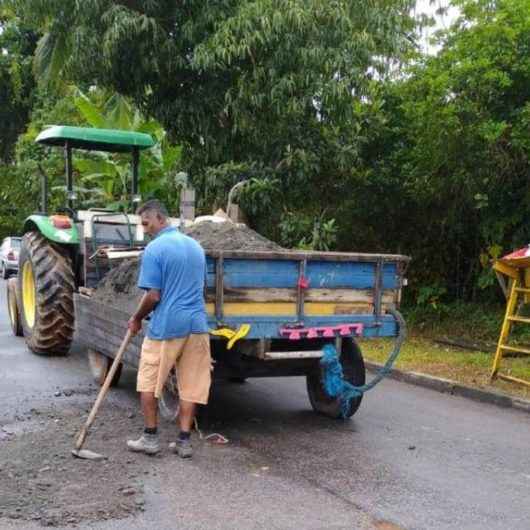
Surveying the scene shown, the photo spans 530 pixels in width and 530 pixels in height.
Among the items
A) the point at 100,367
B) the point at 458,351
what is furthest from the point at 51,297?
the point at 458,351

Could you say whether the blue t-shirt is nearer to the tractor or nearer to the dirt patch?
the dirt patch

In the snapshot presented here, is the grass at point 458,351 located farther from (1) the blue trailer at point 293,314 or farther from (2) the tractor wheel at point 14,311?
(2) the tractor wheel at point 14,311

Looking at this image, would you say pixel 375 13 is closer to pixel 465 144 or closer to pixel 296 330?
pixel 465 144

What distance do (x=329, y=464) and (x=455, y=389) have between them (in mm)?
3424

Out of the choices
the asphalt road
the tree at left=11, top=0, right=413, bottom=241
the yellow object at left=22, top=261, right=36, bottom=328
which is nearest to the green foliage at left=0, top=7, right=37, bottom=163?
the tree at left=11, top=0, right=413, bottom=241

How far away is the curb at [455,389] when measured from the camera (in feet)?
25.6

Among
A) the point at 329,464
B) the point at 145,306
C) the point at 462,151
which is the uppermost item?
the point at 462,151

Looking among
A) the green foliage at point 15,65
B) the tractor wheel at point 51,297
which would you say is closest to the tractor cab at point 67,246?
the tractor wheel at point 51,297

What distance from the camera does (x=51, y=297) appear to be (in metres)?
8.89

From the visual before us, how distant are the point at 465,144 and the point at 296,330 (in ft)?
18.4

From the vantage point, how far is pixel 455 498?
15.9ft

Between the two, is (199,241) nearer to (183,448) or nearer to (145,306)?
(145,306)

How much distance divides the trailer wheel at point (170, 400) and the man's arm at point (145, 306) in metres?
0.58

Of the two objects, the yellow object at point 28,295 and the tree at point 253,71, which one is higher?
the tree at point 253,71
